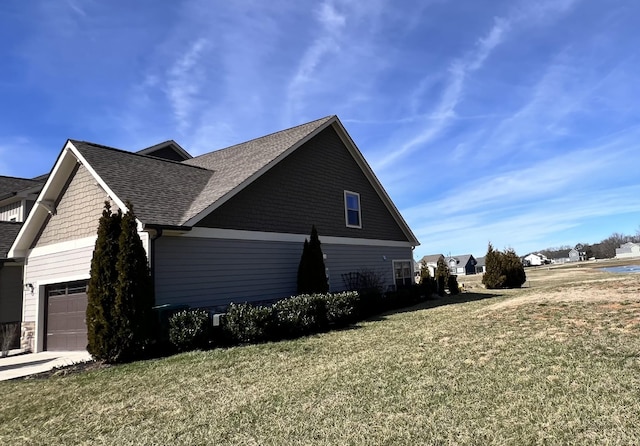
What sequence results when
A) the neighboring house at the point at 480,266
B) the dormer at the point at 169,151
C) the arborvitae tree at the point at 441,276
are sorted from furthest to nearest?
the neighboring house at the point at 480,266 → the dormer at the point at 169,151 → the arborvitae tree at the point at 441,276

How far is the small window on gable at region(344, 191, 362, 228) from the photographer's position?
18.3 meters

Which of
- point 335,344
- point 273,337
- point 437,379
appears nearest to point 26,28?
point 273,337

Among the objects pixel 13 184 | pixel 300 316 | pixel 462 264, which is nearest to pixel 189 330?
pixel 300 316

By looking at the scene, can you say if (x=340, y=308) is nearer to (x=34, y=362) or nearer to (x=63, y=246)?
(x=34, y=362)

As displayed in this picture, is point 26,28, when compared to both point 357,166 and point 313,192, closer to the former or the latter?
point 313,192

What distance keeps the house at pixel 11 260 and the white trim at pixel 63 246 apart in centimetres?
132

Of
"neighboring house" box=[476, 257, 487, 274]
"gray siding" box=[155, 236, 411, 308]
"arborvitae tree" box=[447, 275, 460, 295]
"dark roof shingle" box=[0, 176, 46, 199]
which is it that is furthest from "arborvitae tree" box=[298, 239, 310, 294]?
"neighboring house" box=[476, 257, 487, 274]

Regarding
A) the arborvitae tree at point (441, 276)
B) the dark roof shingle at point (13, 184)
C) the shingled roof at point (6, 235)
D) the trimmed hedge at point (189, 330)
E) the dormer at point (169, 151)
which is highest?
the dormer at point (169, 151)

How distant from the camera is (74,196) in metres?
13.4

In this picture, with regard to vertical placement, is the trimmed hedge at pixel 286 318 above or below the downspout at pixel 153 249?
below

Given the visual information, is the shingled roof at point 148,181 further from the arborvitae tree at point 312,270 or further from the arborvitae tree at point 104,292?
the arborvitae tree at point 312,270

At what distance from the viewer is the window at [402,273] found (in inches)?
831

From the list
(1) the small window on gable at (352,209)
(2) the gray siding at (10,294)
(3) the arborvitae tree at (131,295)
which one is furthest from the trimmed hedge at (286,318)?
(2) the gray siding at (10,294)

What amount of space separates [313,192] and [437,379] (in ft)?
37.1
